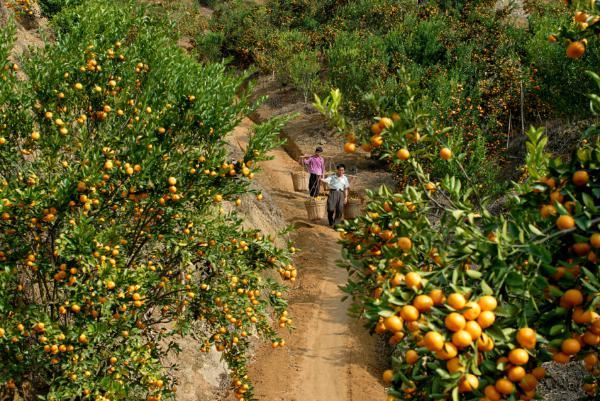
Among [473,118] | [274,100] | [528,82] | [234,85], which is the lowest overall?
[274,100]

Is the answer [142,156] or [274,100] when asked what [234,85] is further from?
[274,100]

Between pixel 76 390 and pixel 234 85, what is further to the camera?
pixel 234 85

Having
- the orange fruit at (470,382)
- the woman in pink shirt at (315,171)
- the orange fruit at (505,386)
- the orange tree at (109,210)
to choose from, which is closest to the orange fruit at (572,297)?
the orange fruit at (505,386)

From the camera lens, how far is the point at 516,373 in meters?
1.92

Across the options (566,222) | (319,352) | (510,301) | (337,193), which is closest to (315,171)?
(337,193)

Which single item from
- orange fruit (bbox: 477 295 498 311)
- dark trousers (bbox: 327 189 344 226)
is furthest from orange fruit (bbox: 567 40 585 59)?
dark trousers (bbox: 327 189 344 226)

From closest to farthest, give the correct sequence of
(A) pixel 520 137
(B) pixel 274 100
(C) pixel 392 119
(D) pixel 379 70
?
(C) pixel 392 119
(A) pixel 520 137
(D) pixel 379 70
(B) pixel 274 100

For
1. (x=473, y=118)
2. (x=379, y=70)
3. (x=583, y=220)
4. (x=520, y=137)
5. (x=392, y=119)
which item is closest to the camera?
(x=583, y=220)

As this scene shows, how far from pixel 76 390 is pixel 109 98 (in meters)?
2.91

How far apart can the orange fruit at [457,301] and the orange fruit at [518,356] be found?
285 millimetres

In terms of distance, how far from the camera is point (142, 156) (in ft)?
13.9

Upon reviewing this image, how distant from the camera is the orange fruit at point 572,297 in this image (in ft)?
6.53

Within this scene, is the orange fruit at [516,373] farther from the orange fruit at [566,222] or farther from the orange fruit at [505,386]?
the orange fruit at [566,222]

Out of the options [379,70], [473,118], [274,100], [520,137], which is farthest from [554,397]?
[274,100]
